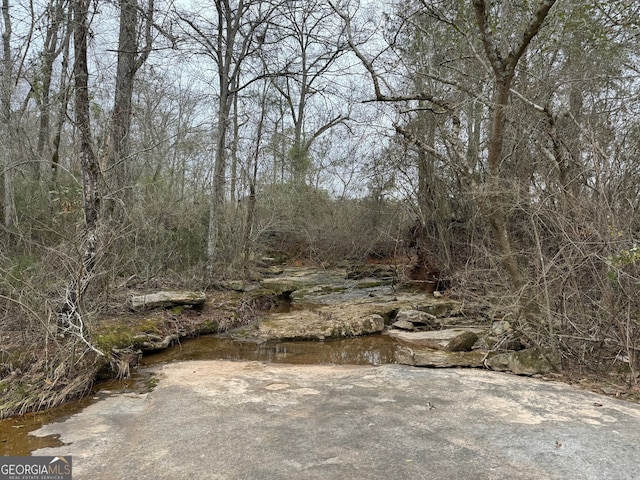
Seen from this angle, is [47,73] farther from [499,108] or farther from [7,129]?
[499,108]

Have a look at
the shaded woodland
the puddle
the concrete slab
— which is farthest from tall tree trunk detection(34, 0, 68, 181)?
the concrete slab

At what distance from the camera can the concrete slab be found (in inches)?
110

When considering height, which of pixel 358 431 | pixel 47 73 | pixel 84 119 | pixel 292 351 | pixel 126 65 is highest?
pixel 126 65

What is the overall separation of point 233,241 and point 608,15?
10.4m

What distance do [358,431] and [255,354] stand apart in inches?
171

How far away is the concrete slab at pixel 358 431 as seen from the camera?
2797 millimetres

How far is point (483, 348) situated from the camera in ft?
23.0

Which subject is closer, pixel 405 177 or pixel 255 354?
pixel 255 354

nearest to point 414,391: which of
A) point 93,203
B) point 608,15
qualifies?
point 93,203

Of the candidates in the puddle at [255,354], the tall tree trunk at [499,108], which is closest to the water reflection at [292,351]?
the puddle at [255,354]

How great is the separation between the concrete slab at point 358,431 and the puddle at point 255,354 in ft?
1.66

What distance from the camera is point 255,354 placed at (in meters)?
7.46

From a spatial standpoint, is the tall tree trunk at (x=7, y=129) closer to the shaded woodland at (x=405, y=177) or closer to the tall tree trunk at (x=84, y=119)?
the shaded woodland at (x=405, y=177)

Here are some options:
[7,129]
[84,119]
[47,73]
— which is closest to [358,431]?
[84,119]
